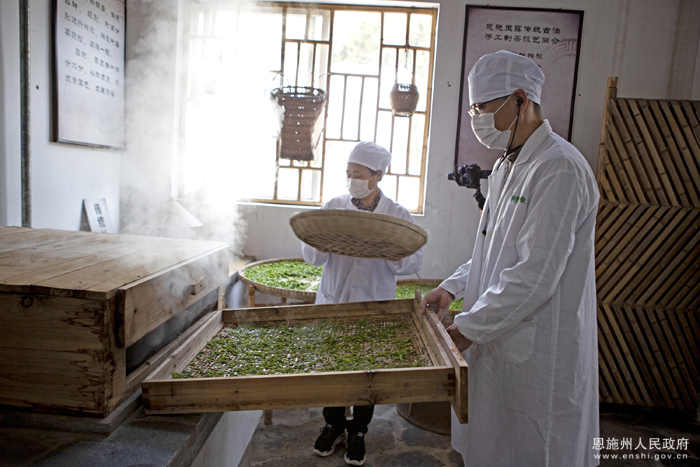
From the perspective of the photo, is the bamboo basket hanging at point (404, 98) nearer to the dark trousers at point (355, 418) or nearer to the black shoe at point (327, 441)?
the dark trousers at point (355, 418)

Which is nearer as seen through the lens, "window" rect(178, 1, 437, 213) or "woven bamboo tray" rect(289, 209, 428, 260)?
"woven bamboo tray" rect(289, 209, 428, 260)

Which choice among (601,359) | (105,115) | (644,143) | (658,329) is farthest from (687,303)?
(105,115)

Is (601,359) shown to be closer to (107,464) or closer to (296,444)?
(296,444)

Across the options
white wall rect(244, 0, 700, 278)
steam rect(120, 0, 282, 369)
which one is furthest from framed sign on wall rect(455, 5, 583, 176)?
steam rect(120, 0, 282, 369)

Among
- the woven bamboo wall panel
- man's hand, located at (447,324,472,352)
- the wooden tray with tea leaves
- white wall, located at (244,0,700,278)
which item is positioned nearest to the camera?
the wooden tray with tea leaves

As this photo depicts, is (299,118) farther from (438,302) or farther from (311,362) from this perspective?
(311,362)

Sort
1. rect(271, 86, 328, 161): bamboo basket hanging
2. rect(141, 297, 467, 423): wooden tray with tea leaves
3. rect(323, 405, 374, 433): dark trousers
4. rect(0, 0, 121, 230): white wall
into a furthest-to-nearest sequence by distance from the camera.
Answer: rect(271, 86, 328, 161): bamboo basket hanging, rect(0, 0, 121, 230): white wall, rect(323, 405, 374, 433): dark trousers, rect(141, 297, 467, 423): wooden tray with tea leaves

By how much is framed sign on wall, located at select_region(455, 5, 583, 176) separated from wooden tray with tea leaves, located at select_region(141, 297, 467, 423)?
3075 millimetres

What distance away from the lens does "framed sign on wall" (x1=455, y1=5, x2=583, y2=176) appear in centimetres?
406

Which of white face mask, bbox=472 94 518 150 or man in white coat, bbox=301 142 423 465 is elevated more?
white face mask, bbox=472 94 518 150

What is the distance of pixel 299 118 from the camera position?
3.70 meters

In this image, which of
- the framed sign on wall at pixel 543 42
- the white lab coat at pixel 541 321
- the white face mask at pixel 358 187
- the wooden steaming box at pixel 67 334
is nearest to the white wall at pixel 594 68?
the framed sign on wall at pixel 543 42

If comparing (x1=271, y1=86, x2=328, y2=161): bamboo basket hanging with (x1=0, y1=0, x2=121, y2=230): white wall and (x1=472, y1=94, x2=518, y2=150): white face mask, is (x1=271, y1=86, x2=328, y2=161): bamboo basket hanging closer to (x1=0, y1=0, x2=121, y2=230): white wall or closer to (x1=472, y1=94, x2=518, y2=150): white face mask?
(x1=0, y1=0, x2=121, y2=230): white wall

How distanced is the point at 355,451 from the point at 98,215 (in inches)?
117
